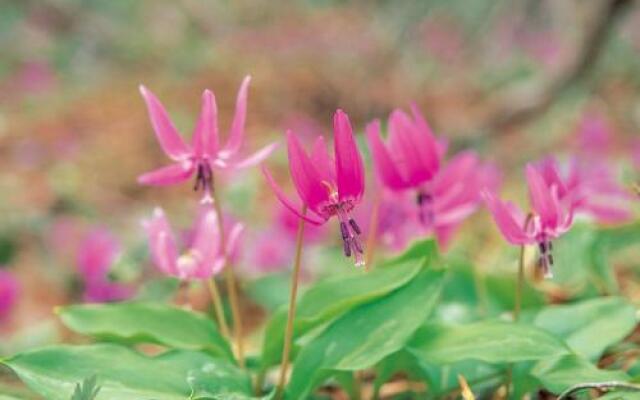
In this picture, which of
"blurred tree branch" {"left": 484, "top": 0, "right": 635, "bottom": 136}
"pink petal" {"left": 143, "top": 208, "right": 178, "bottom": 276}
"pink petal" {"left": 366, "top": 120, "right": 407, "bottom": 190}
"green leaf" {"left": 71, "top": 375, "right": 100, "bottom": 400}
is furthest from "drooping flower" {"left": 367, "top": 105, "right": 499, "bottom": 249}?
"blurred tree branch" {"left": 484, "top": 0, "right": 635, "bottom": 136}

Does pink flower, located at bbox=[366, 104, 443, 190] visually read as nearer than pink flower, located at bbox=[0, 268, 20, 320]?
Yes

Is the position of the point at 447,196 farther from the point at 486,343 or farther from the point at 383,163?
the point at 486,343

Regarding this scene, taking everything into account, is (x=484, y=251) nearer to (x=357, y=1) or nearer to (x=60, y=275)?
(x=60, y=275)

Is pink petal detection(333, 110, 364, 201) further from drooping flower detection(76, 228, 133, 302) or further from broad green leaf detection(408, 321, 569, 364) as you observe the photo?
drooping flower detection(76, 228, 133, 302)

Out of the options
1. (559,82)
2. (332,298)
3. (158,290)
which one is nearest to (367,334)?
(332,298)

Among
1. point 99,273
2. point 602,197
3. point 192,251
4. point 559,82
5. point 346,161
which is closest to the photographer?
point 346,161

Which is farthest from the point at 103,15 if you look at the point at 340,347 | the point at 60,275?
the point at 340,347
